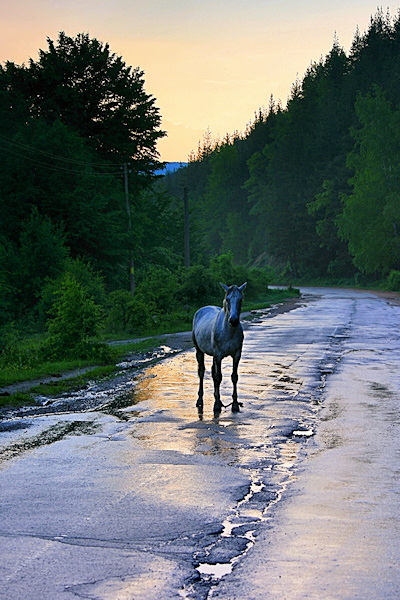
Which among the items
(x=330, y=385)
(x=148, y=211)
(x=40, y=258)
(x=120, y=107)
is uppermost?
(x=120, y=107)

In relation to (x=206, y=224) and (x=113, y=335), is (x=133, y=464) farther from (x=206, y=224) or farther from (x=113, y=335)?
(x=206, y=224)

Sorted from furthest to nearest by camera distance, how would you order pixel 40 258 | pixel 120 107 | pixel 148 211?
pixel 148 211, pixel 120 107, pixel 40 258

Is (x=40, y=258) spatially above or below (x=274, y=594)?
above

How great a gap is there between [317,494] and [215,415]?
15.1ft

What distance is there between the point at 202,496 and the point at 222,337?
5663 millimetres

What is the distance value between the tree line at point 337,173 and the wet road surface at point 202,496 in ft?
210

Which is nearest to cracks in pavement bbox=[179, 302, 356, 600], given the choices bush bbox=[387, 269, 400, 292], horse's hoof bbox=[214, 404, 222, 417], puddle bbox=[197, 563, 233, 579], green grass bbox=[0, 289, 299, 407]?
puddle bbox=[197, 563, 233, 579]

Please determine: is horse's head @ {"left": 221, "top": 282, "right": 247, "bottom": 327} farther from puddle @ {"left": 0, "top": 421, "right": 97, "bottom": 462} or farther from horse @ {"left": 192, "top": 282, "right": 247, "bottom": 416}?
puddle @ {"left": 0, "top": 421, "right": 97, "bottom": 462}

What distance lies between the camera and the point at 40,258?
34.2m

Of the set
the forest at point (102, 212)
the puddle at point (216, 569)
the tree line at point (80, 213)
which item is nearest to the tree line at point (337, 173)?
the forest at point (102, 212)

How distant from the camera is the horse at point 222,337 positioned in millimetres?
12148

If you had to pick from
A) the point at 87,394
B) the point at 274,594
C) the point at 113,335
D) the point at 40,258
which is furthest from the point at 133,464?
the point at 40,258

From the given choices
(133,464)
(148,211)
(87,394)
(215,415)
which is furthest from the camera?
(148,211)

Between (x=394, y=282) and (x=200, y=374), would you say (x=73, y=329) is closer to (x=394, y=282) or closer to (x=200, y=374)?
(x=200, y=374)
